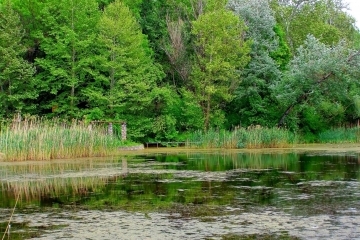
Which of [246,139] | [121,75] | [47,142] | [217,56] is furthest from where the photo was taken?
[217,56]

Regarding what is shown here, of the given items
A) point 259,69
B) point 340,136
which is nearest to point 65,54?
point 259,69

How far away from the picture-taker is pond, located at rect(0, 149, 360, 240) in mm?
8211

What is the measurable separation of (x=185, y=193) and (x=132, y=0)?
30086mm

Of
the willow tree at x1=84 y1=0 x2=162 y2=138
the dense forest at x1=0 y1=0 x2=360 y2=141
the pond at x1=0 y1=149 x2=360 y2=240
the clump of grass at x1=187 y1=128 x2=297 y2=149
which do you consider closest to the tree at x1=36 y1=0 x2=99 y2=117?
the dense forest at x1=0 y1=0 x2=360 y2=141

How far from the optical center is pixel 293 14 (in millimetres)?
53812

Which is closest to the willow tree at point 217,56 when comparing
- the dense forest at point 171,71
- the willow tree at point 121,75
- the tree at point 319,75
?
the dense forest at point 171,71

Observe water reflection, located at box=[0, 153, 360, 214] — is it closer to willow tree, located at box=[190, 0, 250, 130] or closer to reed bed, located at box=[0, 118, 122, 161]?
reed bed, located at box=[0, 118, 122, 161]

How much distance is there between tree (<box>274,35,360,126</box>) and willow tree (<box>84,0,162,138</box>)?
368 inches

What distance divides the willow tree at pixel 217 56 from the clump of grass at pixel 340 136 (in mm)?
7496

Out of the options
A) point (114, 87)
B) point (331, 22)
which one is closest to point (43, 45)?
point (114, 87)

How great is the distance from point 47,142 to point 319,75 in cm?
1923

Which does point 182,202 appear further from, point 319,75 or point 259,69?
point 259,69

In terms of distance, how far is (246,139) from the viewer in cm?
3050

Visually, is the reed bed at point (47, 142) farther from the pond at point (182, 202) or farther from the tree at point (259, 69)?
the tree at point (259, 69)
